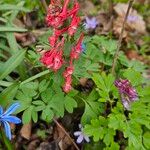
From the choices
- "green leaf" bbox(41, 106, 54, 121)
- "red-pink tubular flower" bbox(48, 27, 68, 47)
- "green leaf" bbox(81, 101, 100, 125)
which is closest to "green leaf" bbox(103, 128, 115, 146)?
"green leaf" bbox(81, 101, 100, 125)

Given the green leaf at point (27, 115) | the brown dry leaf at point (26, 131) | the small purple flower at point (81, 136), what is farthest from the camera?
the brown dry leaf at point (26, 131)

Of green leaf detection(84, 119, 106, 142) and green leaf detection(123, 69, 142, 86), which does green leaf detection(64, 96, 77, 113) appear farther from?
green leaf detection(123, 69, 142, 86)

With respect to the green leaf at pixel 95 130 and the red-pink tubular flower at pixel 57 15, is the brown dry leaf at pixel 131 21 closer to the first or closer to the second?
the green leaf at pixel 95 130

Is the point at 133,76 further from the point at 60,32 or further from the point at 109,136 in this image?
the point at 60,32

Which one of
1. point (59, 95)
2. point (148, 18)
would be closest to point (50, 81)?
point (59, 95)

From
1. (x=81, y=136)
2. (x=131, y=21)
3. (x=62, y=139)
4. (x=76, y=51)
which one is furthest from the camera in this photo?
(x=131, y=21)

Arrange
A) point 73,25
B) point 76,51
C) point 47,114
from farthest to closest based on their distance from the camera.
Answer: point 47,114 < point 76,51 < point 73,25

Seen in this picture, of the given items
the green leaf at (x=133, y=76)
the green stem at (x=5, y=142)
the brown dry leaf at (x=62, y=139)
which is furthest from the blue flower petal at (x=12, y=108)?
the green leaf at (x=133, y=76)

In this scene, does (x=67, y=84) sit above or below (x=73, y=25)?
below

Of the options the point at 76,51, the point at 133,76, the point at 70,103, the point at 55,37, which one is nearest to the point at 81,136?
the point at 70,103
